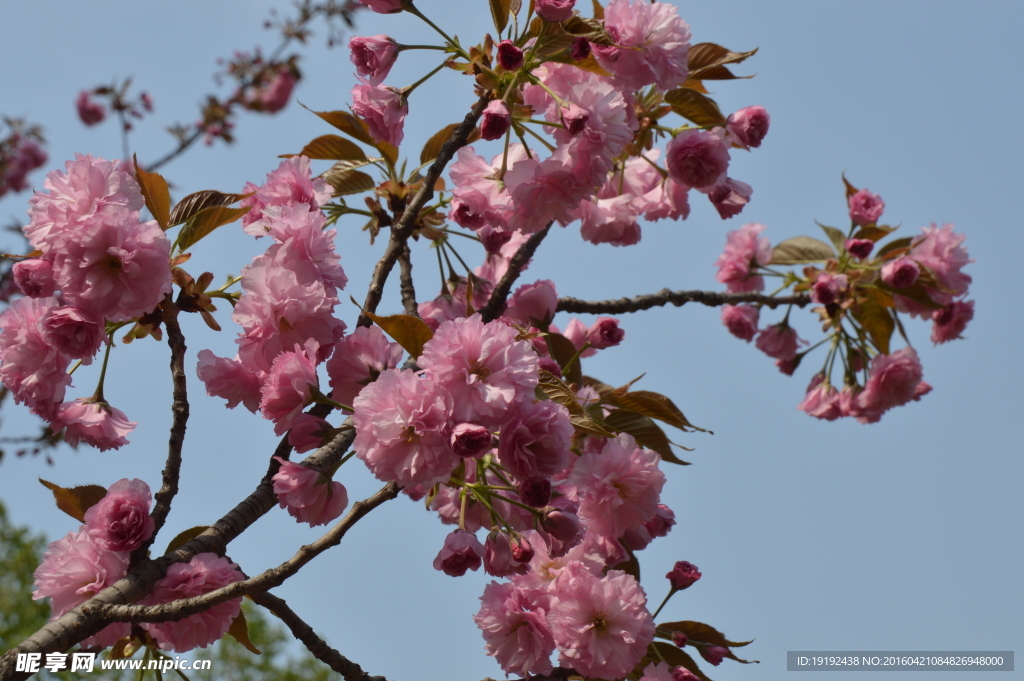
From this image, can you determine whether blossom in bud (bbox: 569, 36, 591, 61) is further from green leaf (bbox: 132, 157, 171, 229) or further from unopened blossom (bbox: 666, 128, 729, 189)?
green leaf (bbox: 132, 157, 171, 229)

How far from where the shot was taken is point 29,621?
12.3 m

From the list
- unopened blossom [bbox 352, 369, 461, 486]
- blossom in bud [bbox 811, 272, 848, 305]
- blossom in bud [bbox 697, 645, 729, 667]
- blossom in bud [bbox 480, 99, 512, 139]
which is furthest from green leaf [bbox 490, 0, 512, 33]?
blossom in bud [bbox 811, 272, 848, 305]

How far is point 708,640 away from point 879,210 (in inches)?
86.8

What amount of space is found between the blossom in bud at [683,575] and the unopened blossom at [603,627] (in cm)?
33

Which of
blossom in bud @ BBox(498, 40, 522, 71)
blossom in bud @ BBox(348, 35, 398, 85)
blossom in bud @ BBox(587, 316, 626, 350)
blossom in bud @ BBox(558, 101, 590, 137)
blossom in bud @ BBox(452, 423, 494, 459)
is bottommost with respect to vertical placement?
blossom in bud @ BBox(452, 423, 494, 459)

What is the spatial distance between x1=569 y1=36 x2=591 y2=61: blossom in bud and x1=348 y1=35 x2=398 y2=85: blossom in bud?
446mm

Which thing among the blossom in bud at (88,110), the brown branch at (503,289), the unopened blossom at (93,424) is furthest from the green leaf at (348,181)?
the blossom in bud at (88,110)

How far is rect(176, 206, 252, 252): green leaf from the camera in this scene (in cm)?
166

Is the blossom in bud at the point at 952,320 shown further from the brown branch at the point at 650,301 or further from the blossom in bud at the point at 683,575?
the blossom in bud at the point at 683,575

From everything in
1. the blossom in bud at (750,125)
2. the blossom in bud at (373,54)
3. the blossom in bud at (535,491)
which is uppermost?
the blossom in bud at (750,125)

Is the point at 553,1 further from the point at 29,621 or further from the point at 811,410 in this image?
the point at 29,621

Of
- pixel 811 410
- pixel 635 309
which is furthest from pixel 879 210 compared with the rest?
pixel 635 309

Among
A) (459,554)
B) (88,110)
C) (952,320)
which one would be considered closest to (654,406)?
(459,554)

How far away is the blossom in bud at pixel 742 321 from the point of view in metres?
3.87
